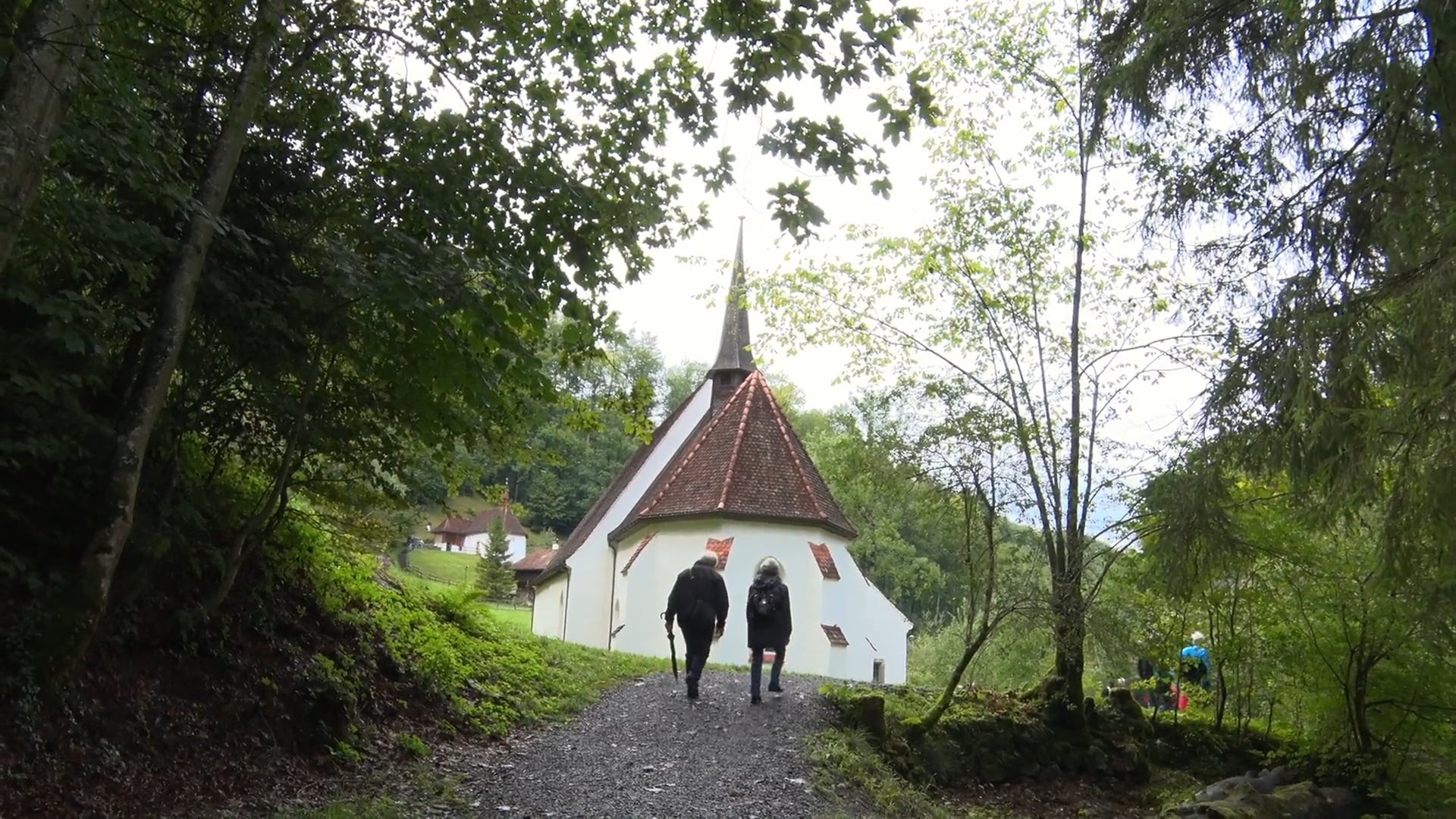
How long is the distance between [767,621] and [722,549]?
10.5m

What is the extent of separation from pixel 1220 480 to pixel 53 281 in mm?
7897

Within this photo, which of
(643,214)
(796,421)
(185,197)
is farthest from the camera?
(796,421)

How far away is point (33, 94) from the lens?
3.97m

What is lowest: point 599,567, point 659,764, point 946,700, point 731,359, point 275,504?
point 659,764

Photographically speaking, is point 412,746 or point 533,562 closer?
point 412,746

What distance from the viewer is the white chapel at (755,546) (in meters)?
21.8

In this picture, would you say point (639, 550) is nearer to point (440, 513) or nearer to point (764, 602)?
point (764, 602)

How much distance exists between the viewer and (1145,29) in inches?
307

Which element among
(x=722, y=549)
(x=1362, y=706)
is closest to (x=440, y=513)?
(x=1362, y=706)

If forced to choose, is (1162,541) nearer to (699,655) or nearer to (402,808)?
(699,655)

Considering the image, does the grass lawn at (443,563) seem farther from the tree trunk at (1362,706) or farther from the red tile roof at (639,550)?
the tree trunk at (1362,706)

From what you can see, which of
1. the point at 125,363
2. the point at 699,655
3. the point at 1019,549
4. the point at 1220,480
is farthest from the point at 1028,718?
the point at 125,363

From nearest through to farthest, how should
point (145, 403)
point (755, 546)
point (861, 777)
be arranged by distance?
point (145, 403) < point (861, 777) < point (755, 546)

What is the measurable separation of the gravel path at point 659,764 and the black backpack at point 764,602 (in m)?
0.97
